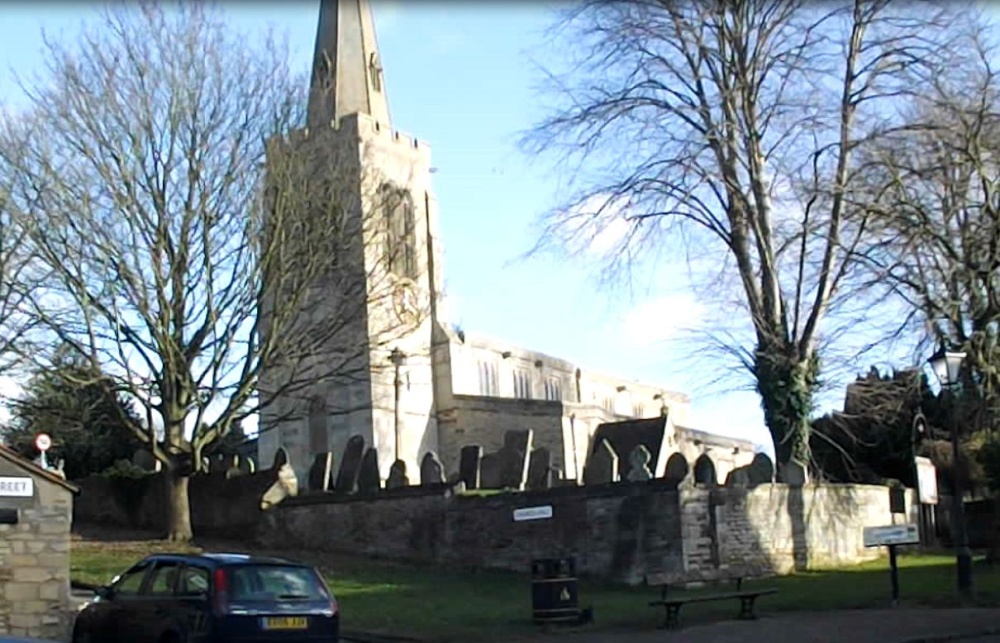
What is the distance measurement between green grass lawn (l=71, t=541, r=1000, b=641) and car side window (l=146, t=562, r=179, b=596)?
4.48 m

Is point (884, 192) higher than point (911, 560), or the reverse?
point (884, 192)

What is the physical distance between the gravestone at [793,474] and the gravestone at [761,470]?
0.66 metres

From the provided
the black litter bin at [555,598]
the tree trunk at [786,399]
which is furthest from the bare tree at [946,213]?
the black litter bin at [555,598]

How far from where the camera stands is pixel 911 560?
1118 inches

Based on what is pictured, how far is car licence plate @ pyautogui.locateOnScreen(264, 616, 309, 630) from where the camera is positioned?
1246cm

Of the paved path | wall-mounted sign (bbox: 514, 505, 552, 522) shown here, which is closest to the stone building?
the paved path

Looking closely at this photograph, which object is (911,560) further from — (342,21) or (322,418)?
(342,21)

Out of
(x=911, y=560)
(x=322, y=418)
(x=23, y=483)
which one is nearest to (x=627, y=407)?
(x=322, y=418)

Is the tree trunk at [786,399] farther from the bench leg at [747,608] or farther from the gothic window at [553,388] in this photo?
the gothic window at [553,388]

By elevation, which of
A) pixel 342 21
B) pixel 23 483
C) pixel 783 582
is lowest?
pixel 783 582

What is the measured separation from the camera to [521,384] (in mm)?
85375

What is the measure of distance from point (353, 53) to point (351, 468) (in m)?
45.3

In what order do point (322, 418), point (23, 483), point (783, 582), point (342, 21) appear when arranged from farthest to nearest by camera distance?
point (342, 21), point (322, 418), point (783, 582), point (23, 483)

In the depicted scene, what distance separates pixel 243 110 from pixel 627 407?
231ft
